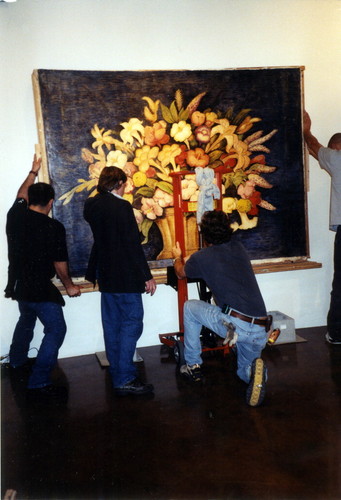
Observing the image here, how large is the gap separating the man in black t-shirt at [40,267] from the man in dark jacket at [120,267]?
0.27 metres

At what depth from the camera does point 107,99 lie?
4.02 meters

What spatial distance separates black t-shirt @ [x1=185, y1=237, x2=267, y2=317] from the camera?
3.22 meters

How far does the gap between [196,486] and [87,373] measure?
169 centimetres

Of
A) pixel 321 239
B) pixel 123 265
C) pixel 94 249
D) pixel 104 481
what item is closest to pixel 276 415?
pixel 104 481

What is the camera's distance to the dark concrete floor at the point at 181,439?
235 cm

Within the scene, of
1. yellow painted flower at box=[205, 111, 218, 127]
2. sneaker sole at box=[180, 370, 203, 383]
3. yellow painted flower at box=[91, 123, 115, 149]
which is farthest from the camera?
yellow painted flower at box=[205, 111, 218, 127]

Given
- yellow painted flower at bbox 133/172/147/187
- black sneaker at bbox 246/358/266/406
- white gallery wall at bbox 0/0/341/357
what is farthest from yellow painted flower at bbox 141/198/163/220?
black sneaker at bbox 246/358/266/406

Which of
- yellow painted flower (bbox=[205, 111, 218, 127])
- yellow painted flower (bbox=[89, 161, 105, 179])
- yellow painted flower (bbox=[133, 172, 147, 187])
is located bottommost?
yellow painted flower (bbox=[133, 172, 147, 187])

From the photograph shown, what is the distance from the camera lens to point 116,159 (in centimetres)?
407

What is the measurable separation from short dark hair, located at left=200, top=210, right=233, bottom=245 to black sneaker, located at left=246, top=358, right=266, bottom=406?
31.9 inches

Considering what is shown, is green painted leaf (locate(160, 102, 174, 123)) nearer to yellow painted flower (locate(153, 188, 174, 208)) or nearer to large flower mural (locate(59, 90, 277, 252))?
large flower mural (locate(59, 90, 277, 252))

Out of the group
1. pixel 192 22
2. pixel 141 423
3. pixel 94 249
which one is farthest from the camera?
pixel 192 22

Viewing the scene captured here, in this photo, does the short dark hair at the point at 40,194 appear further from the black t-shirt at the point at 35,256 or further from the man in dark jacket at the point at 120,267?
the man in dark jacket at the point at 120,267

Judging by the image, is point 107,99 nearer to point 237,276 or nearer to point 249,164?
point 249,164
